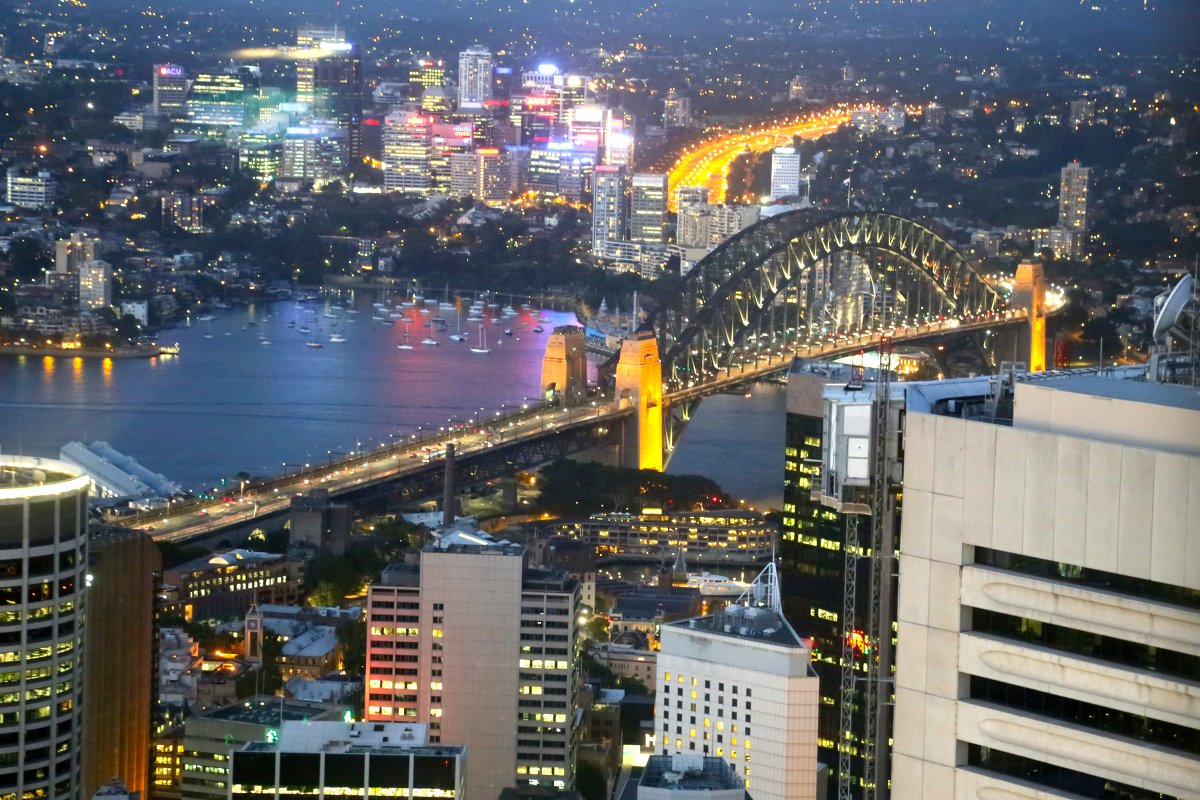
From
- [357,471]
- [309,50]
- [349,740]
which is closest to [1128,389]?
[349,740]

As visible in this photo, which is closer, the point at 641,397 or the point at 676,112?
the point at 641,397

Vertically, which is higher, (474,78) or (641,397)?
(474,78)

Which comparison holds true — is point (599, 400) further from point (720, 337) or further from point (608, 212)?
point (608, 212)

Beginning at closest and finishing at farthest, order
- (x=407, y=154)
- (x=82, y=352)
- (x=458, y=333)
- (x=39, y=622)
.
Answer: (x=39, y=622), (x=82, y=352), (x=458, y=333), (x=407, y=154)

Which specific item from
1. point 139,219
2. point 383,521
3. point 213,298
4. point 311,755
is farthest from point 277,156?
point 311,755

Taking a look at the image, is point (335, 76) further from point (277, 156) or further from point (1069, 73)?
point (1069, 73)

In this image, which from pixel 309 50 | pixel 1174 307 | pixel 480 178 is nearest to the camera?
pixel 1174 307

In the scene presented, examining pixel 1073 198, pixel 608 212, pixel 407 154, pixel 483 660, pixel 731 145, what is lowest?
pixel 483 660
